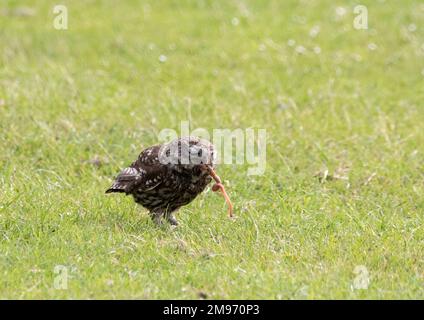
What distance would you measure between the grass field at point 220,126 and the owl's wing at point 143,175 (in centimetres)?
32

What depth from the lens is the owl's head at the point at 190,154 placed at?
8.06m

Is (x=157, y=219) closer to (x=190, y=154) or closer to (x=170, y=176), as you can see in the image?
(x=170, y=176)

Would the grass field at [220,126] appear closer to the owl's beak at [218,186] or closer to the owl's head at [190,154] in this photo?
the owl's beak at [218,186]

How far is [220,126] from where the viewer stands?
37.4 feet

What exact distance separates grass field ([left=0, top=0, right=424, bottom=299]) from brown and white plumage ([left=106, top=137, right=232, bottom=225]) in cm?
23

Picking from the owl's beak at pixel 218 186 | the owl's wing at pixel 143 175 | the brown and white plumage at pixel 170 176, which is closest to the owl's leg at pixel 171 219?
the brown and white plumage at pixel 170 176

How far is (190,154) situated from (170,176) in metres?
0.30

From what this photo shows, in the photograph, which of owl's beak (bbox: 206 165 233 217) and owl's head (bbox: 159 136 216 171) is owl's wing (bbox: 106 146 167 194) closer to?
owl's head (bbox: 159 136 216 171)

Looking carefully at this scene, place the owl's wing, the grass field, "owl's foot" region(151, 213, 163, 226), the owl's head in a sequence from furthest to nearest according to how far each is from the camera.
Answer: "owl's foot" region(151, 213, 163, 226), the owl's wing, the owl's head, the grass field

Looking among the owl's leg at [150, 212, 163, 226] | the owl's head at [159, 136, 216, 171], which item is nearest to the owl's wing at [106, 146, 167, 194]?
the owl's head at [159, 136, 216, 171]

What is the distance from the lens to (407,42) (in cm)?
1496

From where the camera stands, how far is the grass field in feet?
24.2

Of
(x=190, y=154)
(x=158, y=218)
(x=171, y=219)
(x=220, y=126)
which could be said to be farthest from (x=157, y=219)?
(x=220, y=126)
